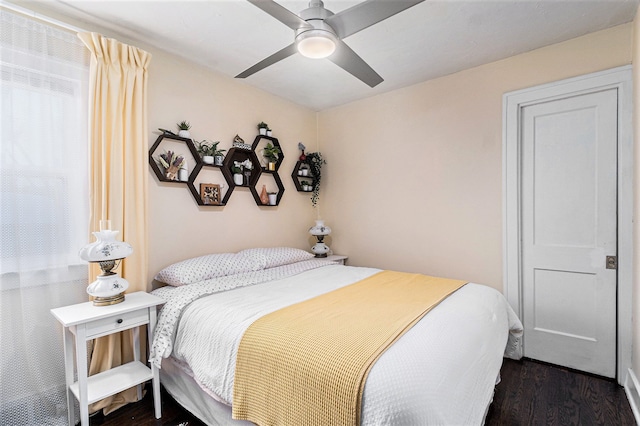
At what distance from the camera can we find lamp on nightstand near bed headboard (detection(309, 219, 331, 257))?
362cm

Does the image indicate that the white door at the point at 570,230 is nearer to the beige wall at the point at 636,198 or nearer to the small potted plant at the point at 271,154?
the beige wall at the point at 636,198

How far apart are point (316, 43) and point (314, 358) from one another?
60.4 inches

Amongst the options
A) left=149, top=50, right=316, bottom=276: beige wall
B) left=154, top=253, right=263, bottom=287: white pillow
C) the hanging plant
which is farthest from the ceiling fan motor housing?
the hanging plant

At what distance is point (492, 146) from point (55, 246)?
3382 millimetres

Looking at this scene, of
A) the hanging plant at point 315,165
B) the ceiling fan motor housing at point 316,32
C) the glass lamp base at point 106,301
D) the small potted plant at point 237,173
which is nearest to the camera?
the ceiling fan motor housing at point 316,32

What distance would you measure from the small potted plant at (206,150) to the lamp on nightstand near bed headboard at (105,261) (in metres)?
1.04

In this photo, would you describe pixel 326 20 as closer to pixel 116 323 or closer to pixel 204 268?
pixel 204 268

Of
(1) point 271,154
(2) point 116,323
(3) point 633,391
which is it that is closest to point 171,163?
(1) point 271,154

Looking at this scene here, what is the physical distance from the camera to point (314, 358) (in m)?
1.23

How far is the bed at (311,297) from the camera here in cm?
107

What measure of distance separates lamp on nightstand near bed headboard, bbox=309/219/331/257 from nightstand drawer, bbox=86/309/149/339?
201 cm

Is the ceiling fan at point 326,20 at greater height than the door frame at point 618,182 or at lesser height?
greater

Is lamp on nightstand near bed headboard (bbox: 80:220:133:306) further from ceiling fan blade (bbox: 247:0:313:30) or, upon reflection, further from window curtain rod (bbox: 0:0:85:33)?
ceiling fan blade (bbox: 247:0:313:30)

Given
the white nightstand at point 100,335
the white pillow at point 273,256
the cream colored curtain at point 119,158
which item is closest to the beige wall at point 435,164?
the white pillow at point 273,256
